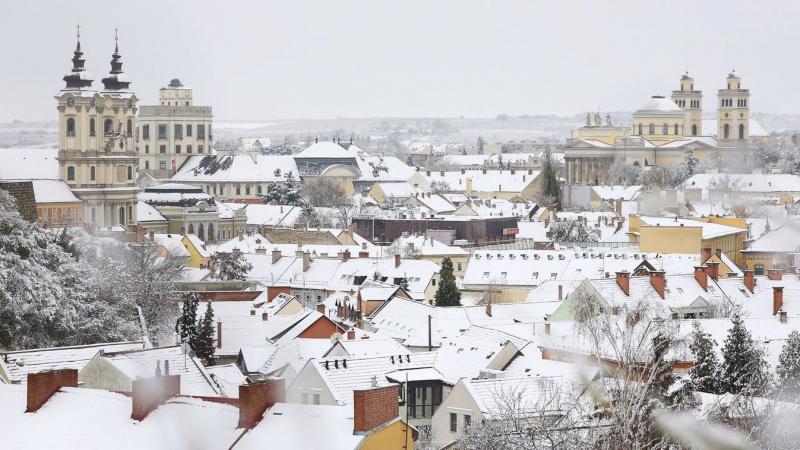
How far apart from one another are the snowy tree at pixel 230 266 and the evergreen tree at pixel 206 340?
12387 millimetres

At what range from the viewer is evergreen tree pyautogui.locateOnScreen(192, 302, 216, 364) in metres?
19.7

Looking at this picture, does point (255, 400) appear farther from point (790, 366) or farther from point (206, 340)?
point (206, 340)

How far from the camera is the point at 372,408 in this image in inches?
387

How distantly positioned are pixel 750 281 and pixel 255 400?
17966 mm

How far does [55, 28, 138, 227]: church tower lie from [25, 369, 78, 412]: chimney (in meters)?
36.9

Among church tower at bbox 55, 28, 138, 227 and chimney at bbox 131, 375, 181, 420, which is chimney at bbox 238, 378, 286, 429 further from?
church tower at bbox 55, 28, 138, 227

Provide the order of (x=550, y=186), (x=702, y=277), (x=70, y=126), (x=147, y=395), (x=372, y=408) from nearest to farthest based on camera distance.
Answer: (x=147, y=395) → (x=372, y=408) → (x=702, y=277) → (x=70, y=126) → (x=550, y=186)

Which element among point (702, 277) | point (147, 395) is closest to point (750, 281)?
point (702, 277)

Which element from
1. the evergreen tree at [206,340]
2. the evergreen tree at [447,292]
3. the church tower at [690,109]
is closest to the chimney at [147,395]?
the evergreen tree at [206,340]

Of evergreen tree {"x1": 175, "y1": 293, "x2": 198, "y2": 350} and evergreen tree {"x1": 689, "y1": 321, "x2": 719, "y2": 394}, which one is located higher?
evergreen tree {"x1": 689, "y1": 321, "x2": 719, "y2": 394}

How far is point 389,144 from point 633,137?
5666 centimetres

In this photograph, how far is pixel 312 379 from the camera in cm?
1422

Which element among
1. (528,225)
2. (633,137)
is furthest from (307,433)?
(633,137)

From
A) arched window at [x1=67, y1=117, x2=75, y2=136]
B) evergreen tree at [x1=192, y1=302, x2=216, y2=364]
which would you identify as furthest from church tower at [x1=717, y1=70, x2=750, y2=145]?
arched window at [x1=67, y1=117, x2=75, y2=136]
